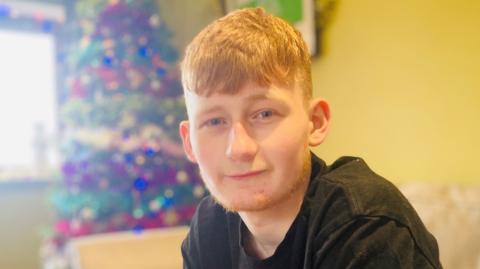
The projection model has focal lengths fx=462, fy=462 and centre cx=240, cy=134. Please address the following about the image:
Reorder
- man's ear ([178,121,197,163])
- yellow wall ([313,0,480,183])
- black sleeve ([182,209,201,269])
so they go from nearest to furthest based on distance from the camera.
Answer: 1. man's ear ([178,121,197,163])
2. black sleeve ([182,209,201,269])
3. yellow wall ([313,0,480,183])

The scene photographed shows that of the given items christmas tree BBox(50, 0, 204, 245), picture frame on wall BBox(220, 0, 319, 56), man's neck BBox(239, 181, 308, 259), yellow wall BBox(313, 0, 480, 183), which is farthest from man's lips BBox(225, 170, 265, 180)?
christmas tree BBox(50, 0, 204, 245)

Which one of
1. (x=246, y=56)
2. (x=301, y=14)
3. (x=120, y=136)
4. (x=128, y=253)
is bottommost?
(x=128, y=253)

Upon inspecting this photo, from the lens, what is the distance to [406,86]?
1938mm

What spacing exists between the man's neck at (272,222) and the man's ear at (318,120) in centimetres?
8

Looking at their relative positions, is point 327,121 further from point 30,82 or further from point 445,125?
point 30,82

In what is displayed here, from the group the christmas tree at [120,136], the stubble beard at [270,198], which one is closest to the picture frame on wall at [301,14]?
the christmas tree at [120,136]

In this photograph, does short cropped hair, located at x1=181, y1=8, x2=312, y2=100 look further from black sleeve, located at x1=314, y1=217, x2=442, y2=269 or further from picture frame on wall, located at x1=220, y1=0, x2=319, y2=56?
picture frame on wall, located at x1=220, y1=0, x2=319, y2=56

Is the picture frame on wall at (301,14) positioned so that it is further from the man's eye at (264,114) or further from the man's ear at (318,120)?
the man's eye at (264,114)

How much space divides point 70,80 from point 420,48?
2.08 m

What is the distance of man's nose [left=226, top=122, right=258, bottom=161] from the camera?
722mm

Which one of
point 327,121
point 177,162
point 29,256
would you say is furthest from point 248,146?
point 29,256

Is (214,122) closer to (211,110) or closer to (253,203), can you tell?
(211,110)

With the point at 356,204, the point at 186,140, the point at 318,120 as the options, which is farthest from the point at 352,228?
the point at 186,140

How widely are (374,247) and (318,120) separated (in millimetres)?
281
